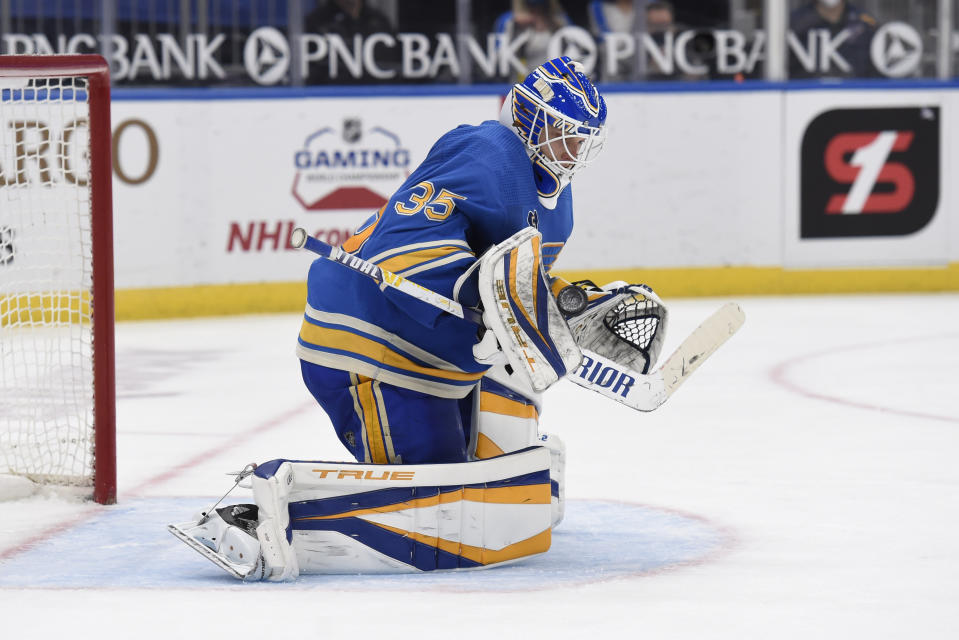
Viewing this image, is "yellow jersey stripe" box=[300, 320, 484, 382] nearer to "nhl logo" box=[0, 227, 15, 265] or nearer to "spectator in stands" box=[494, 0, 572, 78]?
"nhl logo" box=[0, 227, 15, 265]

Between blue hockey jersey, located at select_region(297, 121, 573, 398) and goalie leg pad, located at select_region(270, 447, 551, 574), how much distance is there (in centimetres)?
19

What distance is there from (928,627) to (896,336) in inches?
166

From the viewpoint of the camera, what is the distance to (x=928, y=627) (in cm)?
228

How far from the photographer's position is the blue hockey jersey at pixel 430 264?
264 cm

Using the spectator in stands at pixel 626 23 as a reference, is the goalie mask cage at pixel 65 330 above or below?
below

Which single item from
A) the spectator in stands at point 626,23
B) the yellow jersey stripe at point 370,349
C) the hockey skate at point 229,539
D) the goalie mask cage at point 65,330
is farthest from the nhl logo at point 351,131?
the hockey skate at point 229,539

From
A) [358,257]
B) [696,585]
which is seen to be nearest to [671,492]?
[696,585]

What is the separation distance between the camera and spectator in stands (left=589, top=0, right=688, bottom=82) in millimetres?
7758

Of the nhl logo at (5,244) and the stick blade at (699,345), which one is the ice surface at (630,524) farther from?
the nhl logo at (5,244)

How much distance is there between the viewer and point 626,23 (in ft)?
25.6

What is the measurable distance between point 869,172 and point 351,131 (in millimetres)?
2753

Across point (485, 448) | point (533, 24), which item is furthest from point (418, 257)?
point (533, 24)

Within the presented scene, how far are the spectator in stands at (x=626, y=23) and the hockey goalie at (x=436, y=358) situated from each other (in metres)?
5.05

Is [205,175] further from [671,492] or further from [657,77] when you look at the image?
[671,492]
